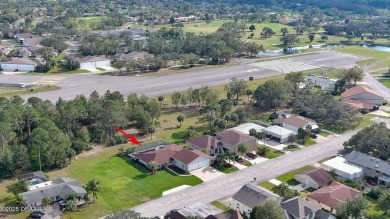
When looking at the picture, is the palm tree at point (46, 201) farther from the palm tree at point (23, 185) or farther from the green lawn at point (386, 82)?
the green lawn at point (386, 82)

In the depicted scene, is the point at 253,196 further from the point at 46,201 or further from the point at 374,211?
the point at 46,201

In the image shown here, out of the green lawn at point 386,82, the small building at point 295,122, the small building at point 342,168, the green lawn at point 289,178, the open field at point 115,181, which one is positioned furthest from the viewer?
the green lawn at point 386,82

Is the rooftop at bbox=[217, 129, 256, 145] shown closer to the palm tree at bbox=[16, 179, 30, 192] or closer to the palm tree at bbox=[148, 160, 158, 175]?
the palm tree at bbox=[148, 160, 158, 175]

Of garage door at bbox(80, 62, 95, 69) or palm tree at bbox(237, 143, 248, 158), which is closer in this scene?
palm tree at bbox(237, 143, 248, 158)

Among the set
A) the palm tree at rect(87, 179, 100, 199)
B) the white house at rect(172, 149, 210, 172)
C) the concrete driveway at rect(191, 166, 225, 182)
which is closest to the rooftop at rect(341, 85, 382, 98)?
the white house at rect(172, 149, 210, 172)

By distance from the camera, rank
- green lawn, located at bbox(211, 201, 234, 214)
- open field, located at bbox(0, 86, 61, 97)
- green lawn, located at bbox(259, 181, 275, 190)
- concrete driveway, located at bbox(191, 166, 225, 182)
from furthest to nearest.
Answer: open field, located at bbox(0, 86, 61, 97), concrete driveway, located at bbox(191, 166, 225, 182), green lawn, located at bbox(259, 181, 275, 190), green lawn, located at bbox(211, 201, 234, 214)

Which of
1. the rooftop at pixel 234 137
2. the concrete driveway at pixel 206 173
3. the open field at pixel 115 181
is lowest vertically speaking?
the open field at pixel 115 181

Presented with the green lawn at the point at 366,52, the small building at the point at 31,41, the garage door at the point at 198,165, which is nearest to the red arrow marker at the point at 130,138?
the garage door at the point at 198,165
